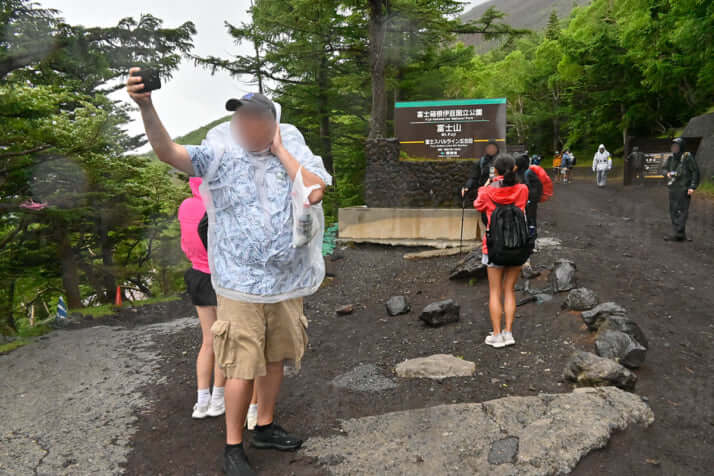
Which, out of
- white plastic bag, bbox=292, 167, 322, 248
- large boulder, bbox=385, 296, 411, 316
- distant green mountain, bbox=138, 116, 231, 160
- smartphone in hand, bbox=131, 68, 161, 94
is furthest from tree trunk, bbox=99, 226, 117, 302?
smartphone in hand, bbox=131, 68, 161, 94

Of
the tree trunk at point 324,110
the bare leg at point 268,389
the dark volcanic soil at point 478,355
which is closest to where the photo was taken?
the bare leg at point 268,389

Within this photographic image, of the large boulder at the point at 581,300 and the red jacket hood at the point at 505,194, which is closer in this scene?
the red jacket hood at the point at 505,194

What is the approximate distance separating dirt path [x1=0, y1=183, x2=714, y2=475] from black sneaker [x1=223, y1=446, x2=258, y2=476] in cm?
19

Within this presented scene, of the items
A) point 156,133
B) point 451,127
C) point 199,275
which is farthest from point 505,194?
point 451,127

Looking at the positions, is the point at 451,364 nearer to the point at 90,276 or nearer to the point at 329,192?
the point at 90,276

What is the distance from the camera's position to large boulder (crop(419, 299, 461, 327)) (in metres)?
6.06

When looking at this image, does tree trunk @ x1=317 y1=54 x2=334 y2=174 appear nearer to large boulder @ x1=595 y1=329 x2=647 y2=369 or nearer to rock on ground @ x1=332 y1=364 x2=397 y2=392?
rock on ground @ x1=332 y1=364 x2=397 y2=392

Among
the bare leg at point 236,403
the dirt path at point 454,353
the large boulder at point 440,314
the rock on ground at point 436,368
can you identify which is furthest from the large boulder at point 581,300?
the bare leg at point 236,403

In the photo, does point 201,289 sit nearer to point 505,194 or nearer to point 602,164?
point 505,194

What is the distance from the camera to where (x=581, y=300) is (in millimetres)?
5625

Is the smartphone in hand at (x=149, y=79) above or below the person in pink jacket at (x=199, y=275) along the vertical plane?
above

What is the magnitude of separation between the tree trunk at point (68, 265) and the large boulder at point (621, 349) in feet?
42.2

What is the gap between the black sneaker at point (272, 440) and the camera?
310 cm

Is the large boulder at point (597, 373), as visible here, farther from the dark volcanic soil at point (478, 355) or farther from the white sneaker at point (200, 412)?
the white sneaker at point (200, 412)
